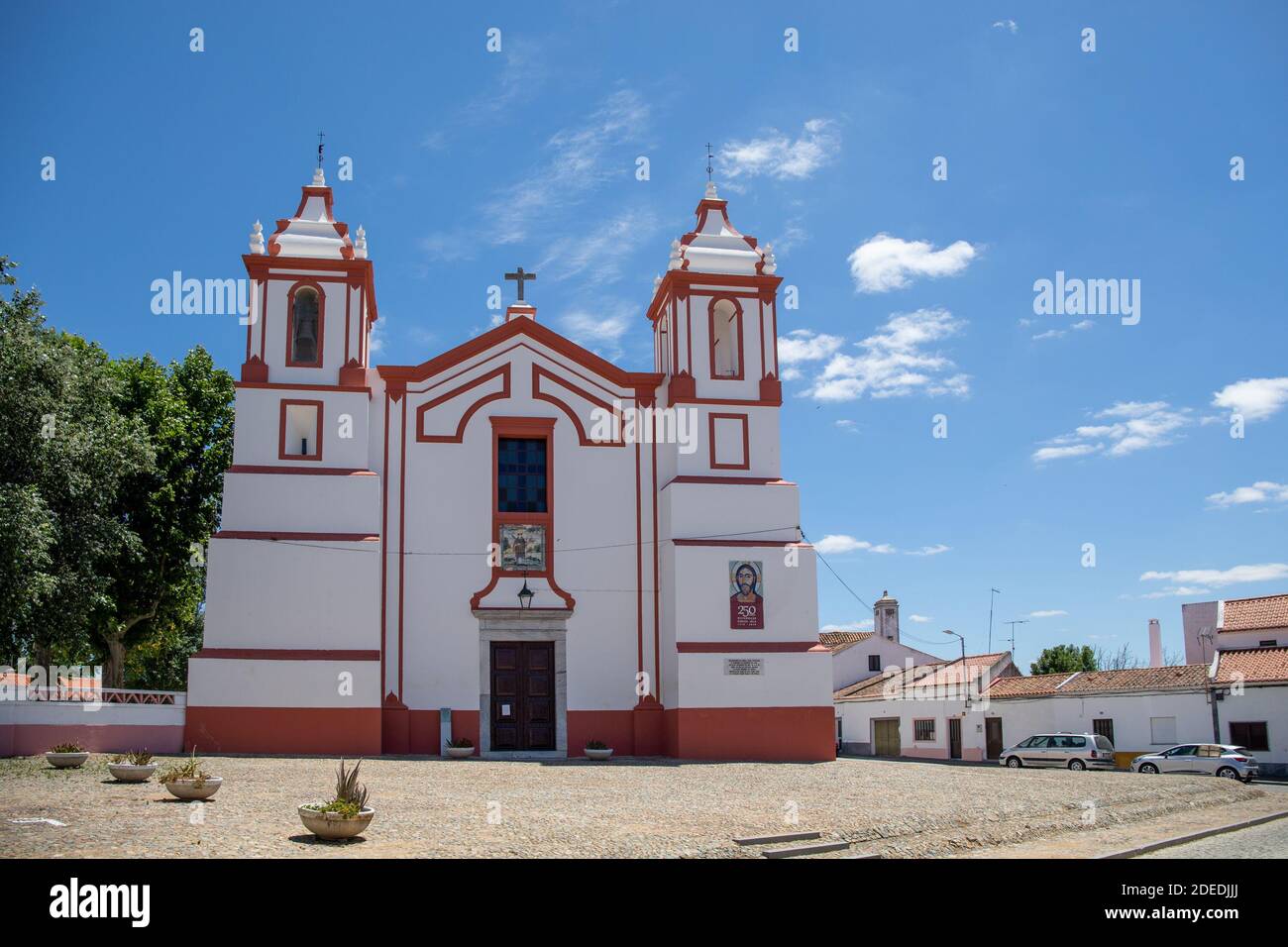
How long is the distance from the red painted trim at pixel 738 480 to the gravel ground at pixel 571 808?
6510mm

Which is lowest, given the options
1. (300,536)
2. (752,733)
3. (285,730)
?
(752,733)

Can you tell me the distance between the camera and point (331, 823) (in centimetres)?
1064

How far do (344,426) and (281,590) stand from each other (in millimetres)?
3725

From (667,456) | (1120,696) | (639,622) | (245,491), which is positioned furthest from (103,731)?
(1120,696)

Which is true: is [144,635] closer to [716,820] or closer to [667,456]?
[667,456]

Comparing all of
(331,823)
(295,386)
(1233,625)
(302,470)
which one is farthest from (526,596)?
(1233,625)

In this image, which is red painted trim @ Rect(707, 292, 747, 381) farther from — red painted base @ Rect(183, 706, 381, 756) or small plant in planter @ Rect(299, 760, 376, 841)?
small plant in planter @ Rect(299, 760, 376, 841)

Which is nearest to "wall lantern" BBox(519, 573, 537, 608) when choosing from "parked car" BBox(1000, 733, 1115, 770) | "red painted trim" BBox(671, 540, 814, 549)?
"red painted trim" BBox(671, 540, 814, 549)

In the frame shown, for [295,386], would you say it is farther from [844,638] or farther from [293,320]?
[844,638]

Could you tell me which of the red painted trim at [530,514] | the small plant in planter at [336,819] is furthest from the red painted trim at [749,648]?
the small plant in planter at [336,819]

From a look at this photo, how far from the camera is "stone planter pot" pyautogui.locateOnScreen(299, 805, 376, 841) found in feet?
34.8

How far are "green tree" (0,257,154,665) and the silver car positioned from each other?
2642cm

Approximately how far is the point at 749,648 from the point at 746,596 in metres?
1.09
